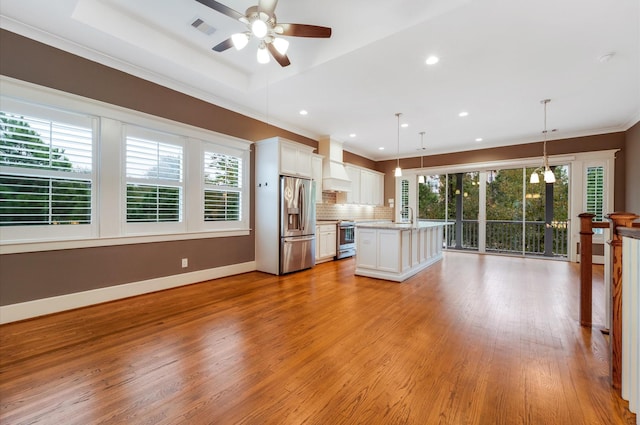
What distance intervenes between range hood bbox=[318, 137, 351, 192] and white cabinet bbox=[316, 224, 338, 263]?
3.44 ft

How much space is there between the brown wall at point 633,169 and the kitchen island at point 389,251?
13.5 ft

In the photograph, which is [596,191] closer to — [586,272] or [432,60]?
[586,272]

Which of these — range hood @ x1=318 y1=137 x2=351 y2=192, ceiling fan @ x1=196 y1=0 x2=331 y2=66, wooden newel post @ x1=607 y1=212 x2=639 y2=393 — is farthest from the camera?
range hood @ x1=318 y1=137 x2=351 y2=192

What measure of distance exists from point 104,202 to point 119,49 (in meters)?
1.83

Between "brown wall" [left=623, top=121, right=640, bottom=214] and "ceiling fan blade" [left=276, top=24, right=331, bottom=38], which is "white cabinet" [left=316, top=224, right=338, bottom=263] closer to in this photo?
"ceiling fan blade" [left=276, top=24, right=331, bottom=38]

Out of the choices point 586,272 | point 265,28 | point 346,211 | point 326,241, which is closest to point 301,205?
point 326,241

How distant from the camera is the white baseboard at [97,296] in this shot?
9.20ft

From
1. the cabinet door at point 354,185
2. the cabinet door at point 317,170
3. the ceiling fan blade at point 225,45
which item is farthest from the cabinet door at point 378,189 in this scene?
the ceiling fan blade at point 225,45

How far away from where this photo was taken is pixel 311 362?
6.92 ft

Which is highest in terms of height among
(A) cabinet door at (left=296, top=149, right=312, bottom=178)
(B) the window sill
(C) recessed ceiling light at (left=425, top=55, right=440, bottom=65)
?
(C) recessed ceiling light at (left=425, top=55, right=440, bottom=65)

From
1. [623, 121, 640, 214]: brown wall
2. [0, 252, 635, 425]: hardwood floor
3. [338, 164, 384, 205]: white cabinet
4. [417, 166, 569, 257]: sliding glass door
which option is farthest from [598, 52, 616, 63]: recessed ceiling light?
[338, 164, 384, 205]: white cabinet

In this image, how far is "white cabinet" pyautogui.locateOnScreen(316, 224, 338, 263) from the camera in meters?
6.00

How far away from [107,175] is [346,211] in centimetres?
558

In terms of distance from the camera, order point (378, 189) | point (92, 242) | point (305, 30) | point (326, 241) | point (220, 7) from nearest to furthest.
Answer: point (220, 7)
point (305, 30)
point (92, 242)
point (326, 241)
point (378, 189)
